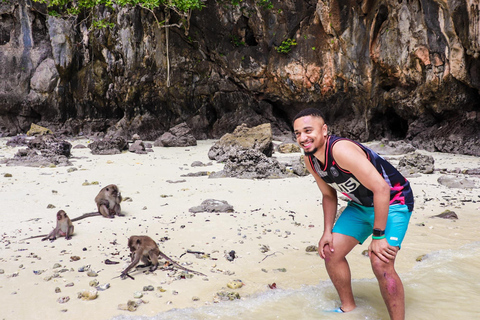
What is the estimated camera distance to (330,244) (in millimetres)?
2699

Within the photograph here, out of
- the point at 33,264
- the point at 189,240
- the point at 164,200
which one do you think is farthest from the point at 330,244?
the point at 164,200

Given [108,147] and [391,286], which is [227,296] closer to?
[391,286]

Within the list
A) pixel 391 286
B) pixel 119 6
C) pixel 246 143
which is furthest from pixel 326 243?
pixel 119 6

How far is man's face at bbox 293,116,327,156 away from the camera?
253 cm

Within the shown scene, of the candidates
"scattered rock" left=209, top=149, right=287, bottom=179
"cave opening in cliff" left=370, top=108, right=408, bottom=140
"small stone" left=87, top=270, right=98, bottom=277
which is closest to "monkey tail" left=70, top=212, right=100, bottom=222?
"small stone" left=87, top=270, right=98, bottom=277

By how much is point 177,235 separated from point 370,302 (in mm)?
2177

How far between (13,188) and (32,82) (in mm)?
13213

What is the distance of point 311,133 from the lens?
2527 mm

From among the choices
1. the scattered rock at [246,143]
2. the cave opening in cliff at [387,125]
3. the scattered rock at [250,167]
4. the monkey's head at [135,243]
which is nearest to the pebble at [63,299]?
the monkey's head at [135,243]

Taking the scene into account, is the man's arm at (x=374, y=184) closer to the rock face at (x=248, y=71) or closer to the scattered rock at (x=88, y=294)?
the scattered rock at (x=88, y=294)

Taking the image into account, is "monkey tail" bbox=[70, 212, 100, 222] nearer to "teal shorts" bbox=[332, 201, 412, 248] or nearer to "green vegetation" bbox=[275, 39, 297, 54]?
"teal shorts" bbox=[332, 201, 412, 248]

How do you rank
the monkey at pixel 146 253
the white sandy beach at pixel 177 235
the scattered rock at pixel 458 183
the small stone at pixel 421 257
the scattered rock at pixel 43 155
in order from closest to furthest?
1. the white sandy beach at pixel 177 235
2. the monkey at pixel 146 253
3. the small stone at pixel 421 257
4. the scattered rock at pixel 458 183
5. the scattered rock at pixel 43 155

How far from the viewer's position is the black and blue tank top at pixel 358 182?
248 cm

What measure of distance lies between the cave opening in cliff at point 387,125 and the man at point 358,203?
13107mm
